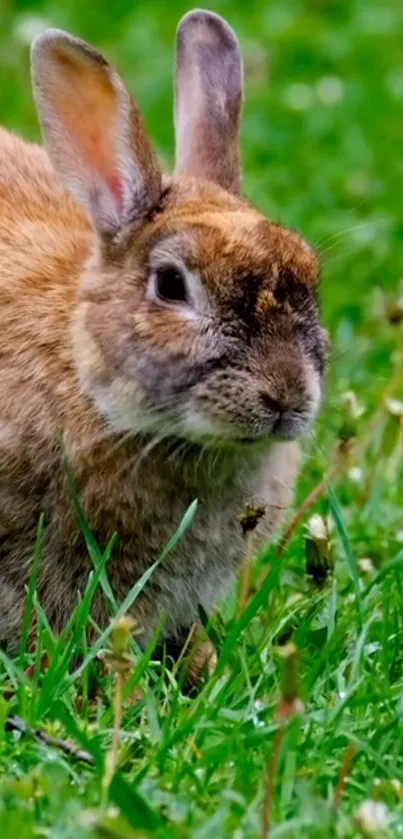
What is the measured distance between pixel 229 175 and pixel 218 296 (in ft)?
3.10

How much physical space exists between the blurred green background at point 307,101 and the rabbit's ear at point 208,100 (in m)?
1.54

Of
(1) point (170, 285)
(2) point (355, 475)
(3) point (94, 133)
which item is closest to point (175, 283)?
(1) point (170, 285)

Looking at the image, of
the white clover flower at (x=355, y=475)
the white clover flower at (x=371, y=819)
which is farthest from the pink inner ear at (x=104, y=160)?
the white clover flower at (x=371, y=819)

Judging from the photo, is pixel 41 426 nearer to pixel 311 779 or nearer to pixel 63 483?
pixel 63 483

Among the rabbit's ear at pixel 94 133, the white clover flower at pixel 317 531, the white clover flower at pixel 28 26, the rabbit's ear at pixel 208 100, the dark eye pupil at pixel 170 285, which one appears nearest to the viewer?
the dark eye pupil at pixel 170 285

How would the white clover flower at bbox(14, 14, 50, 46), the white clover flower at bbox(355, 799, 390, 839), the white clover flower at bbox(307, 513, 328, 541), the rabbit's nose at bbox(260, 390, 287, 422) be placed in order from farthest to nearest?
the white clover flower at bbox(14, 14, 50, 46), the white clover flower at bbox(307, 513, 328, 541), the rabbit's nose at bbox(260, 390, 287, 422), the white clover flower at bbox(355, 799, 390, 839)

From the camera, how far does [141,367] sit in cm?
453

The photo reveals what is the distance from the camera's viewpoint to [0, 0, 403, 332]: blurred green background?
24.6ft

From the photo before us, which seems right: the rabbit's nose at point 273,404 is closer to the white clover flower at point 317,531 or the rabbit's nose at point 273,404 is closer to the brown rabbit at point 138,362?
the brown rabbit at point 138,362

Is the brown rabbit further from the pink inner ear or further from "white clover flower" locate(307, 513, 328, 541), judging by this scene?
"white clover flower" locate(307, 513, 328, 541)

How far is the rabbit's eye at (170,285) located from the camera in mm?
4547

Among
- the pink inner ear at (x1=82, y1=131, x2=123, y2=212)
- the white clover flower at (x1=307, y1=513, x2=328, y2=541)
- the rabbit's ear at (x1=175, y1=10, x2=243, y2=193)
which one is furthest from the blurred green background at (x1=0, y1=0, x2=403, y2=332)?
the white clover flower at (x1=307, y1=513, x2=328, y2=541)

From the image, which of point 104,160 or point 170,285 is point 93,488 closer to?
point 170,285

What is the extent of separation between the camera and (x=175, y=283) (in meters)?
4.58
